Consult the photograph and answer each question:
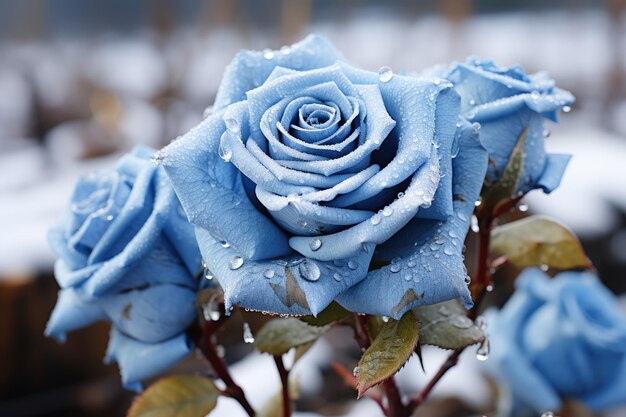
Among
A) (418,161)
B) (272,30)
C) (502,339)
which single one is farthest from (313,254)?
(272,30)

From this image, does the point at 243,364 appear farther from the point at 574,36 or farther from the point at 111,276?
the point at 574,36

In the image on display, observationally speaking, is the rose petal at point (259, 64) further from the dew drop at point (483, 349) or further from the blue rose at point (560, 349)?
the blue rose at point (560, 349)

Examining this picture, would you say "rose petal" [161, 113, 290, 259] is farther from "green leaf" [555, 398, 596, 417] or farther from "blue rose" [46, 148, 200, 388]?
"green leaf" [555, 398, 596, 417]

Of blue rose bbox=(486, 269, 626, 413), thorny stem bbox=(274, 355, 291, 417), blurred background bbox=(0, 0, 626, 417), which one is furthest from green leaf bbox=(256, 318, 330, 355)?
blurred background bbox=(0, 0, 626, 417)

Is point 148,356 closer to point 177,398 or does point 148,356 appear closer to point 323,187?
point 177,398

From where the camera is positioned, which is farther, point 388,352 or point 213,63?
point 213,63

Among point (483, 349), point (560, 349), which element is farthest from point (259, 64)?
point (560, 349)

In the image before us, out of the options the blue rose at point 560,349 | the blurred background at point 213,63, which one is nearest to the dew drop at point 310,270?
the blue rose at point 560,349
